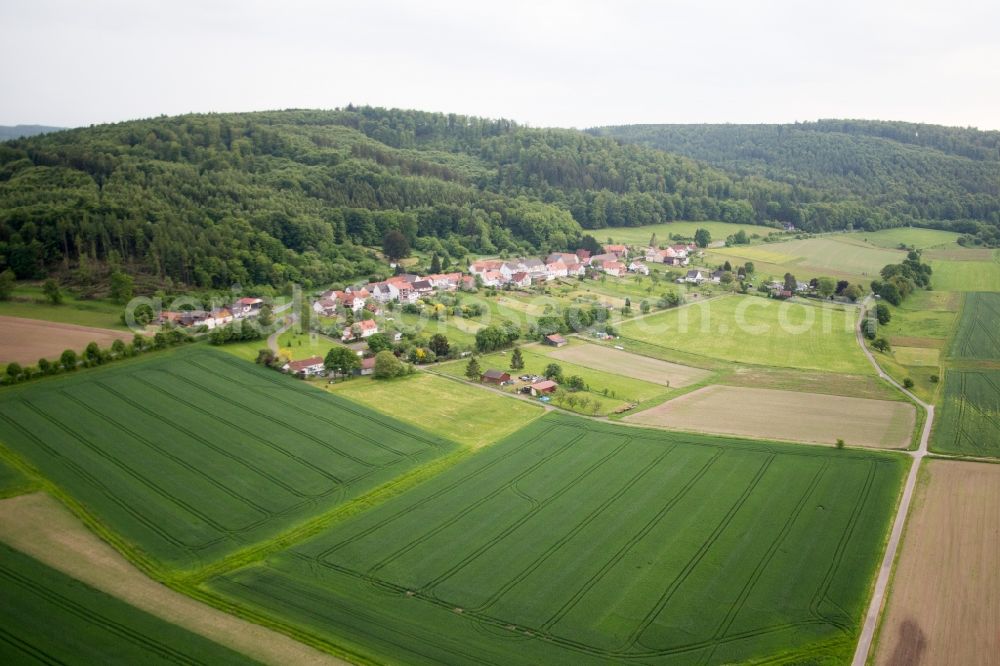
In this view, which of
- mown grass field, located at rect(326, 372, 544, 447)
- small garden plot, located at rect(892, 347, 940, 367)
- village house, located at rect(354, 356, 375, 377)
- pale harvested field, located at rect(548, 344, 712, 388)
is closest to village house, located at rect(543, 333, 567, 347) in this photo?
pale harvested field, located at rect(548, 344, 712, 388)

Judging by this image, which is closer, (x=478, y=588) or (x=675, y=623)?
(x=675, y=623)

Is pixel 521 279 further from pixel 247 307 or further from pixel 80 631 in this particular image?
pixel 80 631

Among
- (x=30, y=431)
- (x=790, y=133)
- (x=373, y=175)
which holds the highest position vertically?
(x=790, y=133)

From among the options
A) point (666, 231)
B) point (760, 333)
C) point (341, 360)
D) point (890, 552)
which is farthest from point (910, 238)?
point (341, 360)

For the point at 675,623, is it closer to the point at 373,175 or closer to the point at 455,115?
the point at 373,175

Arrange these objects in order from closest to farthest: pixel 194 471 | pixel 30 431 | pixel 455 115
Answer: pixel 194 471 → pixel 30 431 → pixel 455 115

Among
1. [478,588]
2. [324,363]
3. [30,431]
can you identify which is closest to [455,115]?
[324,363]
